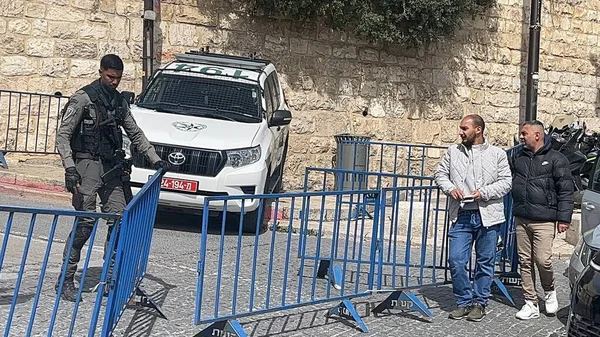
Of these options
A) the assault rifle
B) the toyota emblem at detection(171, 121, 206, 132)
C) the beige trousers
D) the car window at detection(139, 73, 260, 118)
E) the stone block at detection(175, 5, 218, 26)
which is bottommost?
the beige trousers

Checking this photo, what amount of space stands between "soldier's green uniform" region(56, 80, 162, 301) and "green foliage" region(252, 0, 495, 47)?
877cm

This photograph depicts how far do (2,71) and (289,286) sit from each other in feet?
25.3

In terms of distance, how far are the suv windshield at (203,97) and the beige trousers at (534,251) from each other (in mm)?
4483

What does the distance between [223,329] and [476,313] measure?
2376mm

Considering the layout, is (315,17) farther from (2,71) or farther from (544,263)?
(544,263)

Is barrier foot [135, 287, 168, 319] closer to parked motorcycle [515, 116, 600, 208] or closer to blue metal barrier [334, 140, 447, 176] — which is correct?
parked motorcycle [515, 116, 600, 208]

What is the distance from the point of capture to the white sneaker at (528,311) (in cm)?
743

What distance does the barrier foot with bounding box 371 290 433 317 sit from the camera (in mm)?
7316

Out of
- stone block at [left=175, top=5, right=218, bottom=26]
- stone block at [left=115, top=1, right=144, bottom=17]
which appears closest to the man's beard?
stone block at [left=115, top=1, right=144, bottom=17]

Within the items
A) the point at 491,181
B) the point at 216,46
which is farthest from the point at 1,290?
the point at 216,46

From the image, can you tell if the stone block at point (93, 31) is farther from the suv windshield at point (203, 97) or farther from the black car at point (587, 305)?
the black car at point (587, 305)

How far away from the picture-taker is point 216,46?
1538 centimetres

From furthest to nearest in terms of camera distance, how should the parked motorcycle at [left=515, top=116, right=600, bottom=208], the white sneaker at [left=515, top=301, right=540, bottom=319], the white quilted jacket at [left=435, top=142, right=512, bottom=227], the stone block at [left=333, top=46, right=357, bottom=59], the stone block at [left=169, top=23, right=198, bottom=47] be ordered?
the stone block at [left=333, top=46, right=357, bottom=59]
the stone block at [left=169, top=23, right=198, bottom=47]
the parked motorcycle at [left=515, top=116, right=600, bottom=208]
the white sneaker at [left=515, top=301, right=540, bottom=319]
the white quilted jacket at [left=435, top=142, right=512, bottom=227]

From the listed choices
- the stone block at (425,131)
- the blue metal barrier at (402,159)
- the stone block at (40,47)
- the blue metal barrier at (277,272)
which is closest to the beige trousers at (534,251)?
the blue metal barrier at (277,272)
